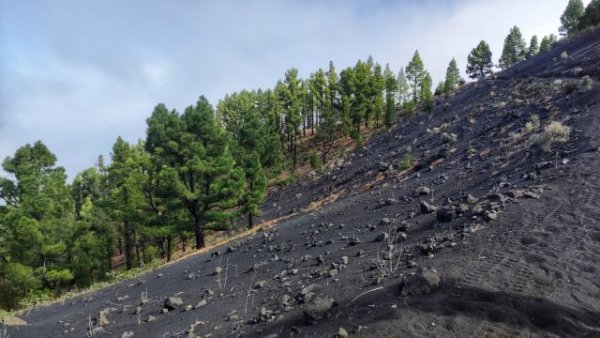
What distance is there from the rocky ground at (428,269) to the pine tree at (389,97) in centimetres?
3695

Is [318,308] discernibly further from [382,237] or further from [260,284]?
[382,237]

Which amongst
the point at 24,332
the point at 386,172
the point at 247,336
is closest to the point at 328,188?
the point at 386,172

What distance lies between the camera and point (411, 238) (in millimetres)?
10062

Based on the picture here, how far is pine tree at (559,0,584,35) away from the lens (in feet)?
209

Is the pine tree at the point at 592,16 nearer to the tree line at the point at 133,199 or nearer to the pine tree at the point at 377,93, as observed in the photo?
the pine tree at the point at 377,93

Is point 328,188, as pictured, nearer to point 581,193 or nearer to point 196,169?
point 196,169

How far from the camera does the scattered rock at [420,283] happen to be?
21.3ft

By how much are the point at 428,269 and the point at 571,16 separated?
243 ft

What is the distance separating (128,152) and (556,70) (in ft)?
109

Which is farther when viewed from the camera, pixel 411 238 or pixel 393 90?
pixel 393 90

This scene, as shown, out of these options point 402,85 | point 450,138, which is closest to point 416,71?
point 402,85

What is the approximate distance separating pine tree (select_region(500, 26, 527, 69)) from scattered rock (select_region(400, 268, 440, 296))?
7638 centimetres

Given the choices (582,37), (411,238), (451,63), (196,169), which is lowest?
(411,238)

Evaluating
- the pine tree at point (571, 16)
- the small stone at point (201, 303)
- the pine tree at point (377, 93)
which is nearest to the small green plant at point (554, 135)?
the small stone at point (201, 303)
